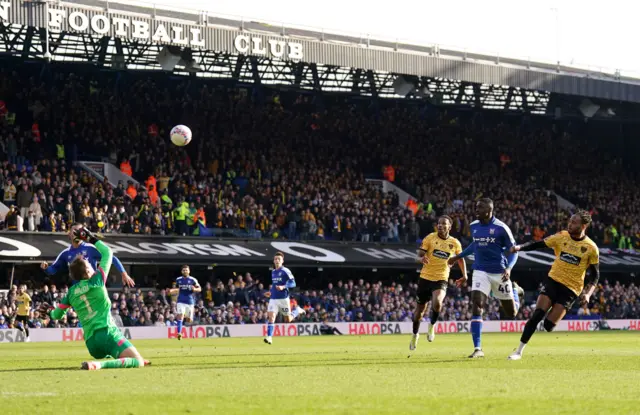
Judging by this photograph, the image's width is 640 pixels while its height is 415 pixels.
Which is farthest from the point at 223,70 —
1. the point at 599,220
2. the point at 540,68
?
the point at 599,220

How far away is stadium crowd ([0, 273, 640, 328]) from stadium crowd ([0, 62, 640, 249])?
3.10m

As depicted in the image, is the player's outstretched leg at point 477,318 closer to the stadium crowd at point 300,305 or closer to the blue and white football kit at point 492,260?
the blue and white football kit at point 492,260

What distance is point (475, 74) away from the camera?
53.5 m

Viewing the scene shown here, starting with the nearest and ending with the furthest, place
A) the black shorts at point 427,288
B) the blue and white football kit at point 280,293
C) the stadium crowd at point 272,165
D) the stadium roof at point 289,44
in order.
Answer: the black shorts at point 427,288, the blue and white football kit at point 280,293, the stadium roof at point 289,44, the stadium crowd at point 272,165

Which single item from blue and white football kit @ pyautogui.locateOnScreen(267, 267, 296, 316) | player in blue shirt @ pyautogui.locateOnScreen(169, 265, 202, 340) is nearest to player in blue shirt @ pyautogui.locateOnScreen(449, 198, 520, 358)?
blue and white football kit @ pyautogui.locateOnScreen(267, 267, 296, 316)

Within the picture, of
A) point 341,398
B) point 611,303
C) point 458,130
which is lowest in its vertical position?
point 611,303

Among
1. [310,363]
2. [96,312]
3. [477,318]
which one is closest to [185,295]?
[477,318]

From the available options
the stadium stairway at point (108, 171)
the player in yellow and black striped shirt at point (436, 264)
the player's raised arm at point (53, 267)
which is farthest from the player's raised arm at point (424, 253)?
the stadium stairway at point (108, 171)

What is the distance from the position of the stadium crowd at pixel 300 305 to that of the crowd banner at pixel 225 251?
1083 millimetres

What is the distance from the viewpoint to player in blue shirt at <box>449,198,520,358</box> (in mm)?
19406

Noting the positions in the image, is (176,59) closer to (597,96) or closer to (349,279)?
(349,279)

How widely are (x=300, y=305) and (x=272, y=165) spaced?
10.5 meters

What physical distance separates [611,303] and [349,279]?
13.3m

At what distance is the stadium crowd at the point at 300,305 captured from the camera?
124ft
